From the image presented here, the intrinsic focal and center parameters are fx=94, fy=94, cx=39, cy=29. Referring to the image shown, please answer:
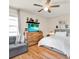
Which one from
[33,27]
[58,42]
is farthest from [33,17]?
[58,42]

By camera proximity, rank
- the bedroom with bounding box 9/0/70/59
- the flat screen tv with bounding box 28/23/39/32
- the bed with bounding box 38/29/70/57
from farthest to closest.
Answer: the flat screen tv with bounding box 28/23/39/32
the bedroom with bounding box 9/0/70/59
the bed with bounding box 38/29/70/57

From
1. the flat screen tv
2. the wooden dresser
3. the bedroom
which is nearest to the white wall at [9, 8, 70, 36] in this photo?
the bedroom

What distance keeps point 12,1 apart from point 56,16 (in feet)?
3.84

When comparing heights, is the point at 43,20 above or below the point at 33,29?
above

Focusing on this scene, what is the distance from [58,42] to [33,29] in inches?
33.9

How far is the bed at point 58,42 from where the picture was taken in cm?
203

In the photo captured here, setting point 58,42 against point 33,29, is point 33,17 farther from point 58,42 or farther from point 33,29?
point 58,42

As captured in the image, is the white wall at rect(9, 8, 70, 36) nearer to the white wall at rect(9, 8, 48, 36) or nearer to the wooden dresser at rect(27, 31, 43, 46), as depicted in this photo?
the white wall at rect(9, 8, 48, 36)

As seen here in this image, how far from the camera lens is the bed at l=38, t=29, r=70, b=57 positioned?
2.03 metres

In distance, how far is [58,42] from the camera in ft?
8.00

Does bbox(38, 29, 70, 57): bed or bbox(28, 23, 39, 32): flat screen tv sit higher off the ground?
bbox(28, 23, 39, 32): flat screen tv

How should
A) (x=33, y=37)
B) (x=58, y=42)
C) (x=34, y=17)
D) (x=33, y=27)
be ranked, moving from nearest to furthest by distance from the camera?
(x=58, y=42) < (x=34, y=17) < (x=33, y=27) < (x=33, y=37)

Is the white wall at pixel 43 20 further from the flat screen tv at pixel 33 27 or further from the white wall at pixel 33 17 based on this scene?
the flat screen tv at pixel 33 27

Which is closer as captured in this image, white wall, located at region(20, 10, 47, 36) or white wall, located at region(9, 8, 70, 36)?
white wall, located at region(9, 8, 70, 36)
